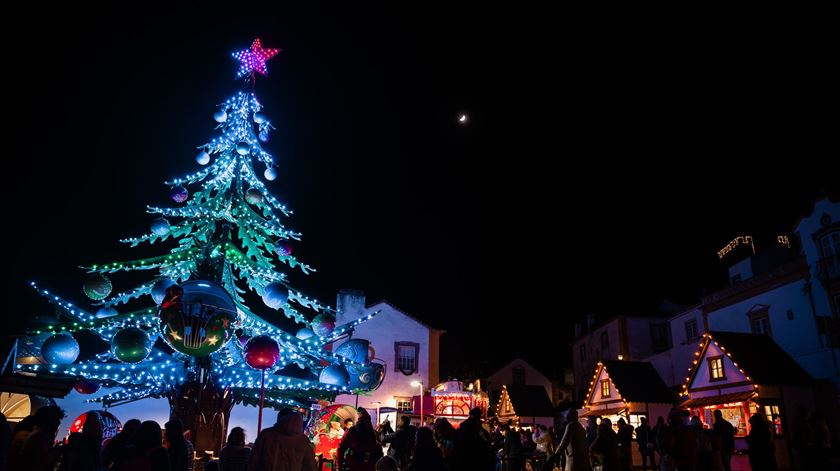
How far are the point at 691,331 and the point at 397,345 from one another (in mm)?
18005

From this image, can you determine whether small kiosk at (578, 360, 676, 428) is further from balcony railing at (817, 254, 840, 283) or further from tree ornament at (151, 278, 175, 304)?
tree ornament at (151, 278, 175, 304)

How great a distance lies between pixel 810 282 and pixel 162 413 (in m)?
26.0

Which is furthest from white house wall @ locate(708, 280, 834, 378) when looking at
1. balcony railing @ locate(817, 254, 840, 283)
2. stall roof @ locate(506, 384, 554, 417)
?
stall roof @ locate(506, 384, 554, 417)

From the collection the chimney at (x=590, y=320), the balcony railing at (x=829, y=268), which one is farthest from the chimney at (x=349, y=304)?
the balcony railing at (x=829, y=268)

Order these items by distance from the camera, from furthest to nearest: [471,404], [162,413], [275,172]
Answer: [471,404] < [162,413] < [275,172]

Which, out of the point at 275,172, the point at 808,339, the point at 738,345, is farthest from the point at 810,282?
the point at 275,172

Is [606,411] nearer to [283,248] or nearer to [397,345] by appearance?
[397,345]

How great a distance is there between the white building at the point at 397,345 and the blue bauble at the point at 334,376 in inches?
800

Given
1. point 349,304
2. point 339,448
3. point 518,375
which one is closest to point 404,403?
point 349,304

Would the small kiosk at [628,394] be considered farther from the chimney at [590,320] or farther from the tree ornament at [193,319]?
the tree ornament at [193,319]

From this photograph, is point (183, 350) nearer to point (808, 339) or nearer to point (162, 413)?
point (162, 413)

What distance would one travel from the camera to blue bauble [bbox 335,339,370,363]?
1280cm

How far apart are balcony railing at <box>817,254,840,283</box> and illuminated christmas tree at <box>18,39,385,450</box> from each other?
63.0 feet

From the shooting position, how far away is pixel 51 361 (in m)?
9.90
